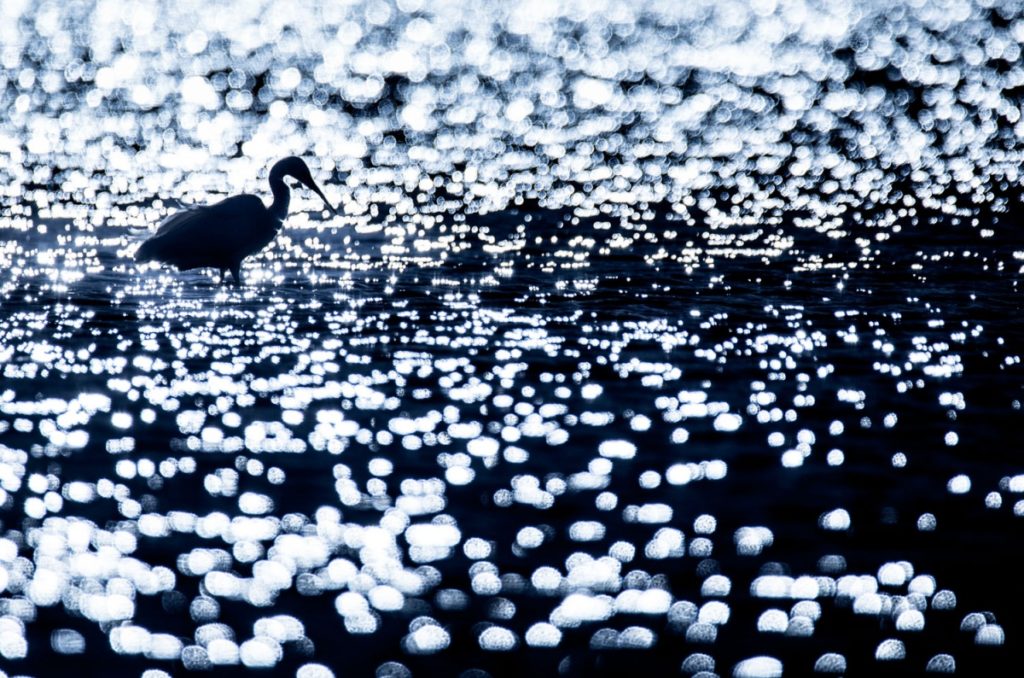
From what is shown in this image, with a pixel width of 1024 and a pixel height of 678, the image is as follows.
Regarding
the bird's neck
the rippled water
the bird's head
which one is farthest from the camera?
the bird's head

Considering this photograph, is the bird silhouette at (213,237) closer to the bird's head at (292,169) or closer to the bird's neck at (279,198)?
the bird's neck at (279,198)

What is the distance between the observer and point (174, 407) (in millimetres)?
11750

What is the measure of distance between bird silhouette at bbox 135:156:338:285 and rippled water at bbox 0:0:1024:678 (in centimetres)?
28

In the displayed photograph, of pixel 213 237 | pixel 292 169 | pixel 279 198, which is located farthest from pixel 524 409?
pixel 292 169

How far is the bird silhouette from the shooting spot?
16719 mm

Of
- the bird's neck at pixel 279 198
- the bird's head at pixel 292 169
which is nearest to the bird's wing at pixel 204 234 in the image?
the bird's neck at pixel 279 198

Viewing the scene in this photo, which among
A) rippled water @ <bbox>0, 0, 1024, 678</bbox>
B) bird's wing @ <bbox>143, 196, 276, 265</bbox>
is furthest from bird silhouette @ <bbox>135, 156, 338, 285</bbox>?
rippled water @ <bbox>0, 0, 1024, 678</bbox>

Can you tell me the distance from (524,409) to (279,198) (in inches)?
298

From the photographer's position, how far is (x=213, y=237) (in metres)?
16.7

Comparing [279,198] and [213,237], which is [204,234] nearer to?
[213,237]

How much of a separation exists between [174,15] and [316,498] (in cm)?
5107

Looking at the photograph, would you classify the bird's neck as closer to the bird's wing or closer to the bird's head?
the bird's head

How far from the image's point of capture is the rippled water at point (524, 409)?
26.9 ft

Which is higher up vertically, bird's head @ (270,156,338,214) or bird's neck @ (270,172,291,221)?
bird's head @ (270,156,338,214)
